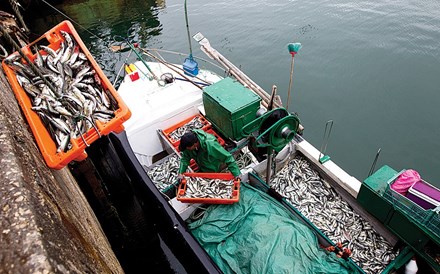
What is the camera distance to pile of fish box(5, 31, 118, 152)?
13.1ft

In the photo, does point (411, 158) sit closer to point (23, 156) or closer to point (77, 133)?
point (77, 133)

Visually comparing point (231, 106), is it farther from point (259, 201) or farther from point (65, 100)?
point (65, 100)

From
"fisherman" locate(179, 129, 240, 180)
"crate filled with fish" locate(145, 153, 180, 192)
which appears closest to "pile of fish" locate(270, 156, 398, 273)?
"fisherman" locate(179, 129, 240, 180)

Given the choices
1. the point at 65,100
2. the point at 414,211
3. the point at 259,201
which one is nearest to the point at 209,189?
the point at 259,201

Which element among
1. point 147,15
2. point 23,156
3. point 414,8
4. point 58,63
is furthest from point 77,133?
point 147,15

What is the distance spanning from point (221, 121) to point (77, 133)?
301 cm

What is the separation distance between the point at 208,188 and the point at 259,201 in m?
0.99

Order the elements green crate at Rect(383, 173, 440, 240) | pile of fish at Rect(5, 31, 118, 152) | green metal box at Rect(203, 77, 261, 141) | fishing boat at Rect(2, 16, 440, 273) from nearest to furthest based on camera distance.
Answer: pile of fish at Rect(5, 31, 118, 152), green crate at Rect(383, 173, 440, 240), fishing boat at Rect(2, 16, 440, 273), green metal box at Rect(203, 77, 261, 141)

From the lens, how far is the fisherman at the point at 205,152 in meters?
4.91

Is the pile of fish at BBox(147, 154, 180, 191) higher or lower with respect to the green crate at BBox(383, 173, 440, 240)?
lower

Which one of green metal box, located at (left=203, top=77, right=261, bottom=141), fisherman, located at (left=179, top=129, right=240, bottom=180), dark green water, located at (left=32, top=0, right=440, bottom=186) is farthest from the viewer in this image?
dark green water, located at (left=32, top=0, right=440, bottom=186)

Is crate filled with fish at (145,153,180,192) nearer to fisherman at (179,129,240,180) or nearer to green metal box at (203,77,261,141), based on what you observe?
fisherman at (179,129,240,180)

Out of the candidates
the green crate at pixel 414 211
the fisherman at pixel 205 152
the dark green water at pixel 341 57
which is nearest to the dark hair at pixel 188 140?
the fisherman at pixel 205 152

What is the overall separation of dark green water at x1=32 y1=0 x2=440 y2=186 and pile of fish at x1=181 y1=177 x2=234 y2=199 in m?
5.04
